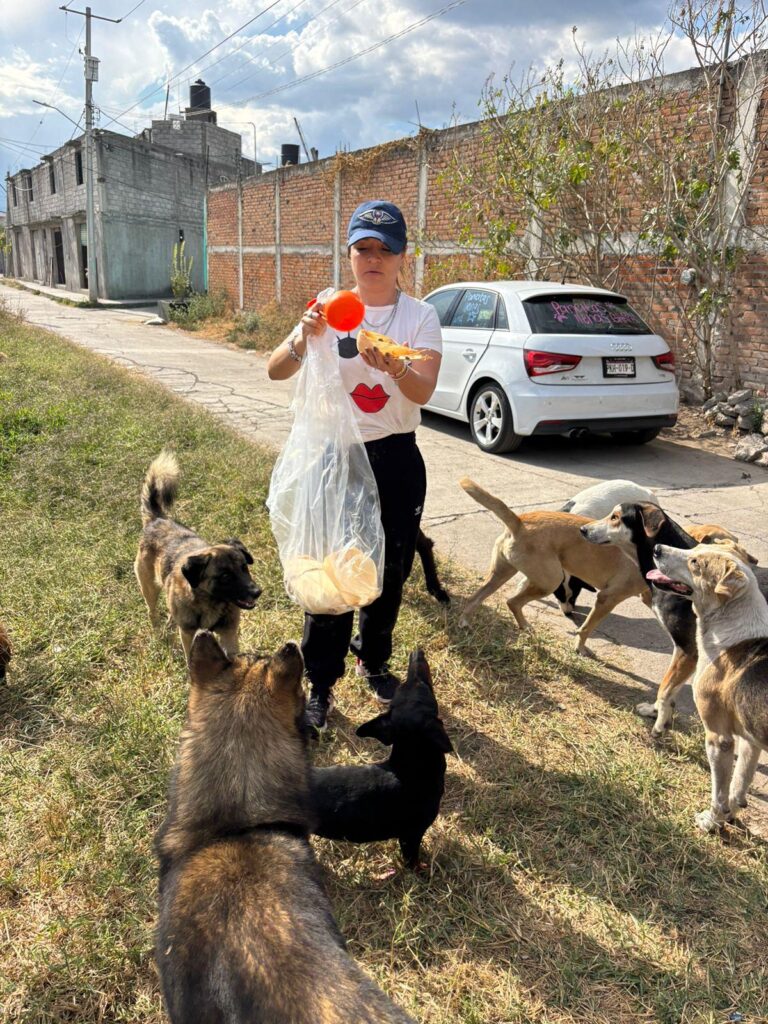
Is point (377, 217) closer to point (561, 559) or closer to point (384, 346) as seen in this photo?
point (384, 346)

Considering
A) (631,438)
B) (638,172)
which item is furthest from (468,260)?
(631,438)

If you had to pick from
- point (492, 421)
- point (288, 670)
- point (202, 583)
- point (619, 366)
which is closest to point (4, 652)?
point (202, 583)

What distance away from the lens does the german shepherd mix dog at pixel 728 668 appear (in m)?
2.48

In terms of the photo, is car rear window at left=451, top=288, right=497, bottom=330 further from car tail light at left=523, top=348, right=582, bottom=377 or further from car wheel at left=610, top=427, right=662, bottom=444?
car wheel at left=610, top=427, right=662, bottom=444

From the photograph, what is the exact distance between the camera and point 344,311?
8.29 ft

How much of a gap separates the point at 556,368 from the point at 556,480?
4.20ft

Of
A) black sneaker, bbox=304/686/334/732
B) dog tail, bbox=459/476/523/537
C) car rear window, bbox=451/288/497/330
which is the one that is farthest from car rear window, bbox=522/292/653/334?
black sneaker, bbox=304/686/334/732

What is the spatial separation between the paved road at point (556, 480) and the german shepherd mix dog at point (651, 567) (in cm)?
39

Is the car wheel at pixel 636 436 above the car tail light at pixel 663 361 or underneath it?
underneath

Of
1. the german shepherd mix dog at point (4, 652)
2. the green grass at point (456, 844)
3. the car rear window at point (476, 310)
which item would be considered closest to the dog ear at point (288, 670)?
the green grass at point (456, 844)

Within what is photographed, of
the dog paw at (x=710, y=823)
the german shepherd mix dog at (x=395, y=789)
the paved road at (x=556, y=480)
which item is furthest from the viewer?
the paved road at (x=556, y=480)

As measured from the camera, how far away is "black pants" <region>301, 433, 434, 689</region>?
291cm

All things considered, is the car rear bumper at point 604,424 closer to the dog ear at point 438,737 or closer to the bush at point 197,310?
the dog ear at point 438,737

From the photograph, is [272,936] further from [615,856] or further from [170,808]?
[615,856]
